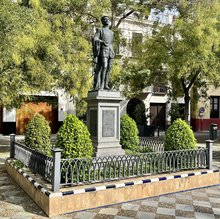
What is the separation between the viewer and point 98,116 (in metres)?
8.09

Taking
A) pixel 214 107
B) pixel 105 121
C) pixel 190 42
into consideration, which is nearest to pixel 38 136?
pixel 105 121

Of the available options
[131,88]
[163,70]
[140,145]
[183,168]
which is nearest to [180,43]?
[163,70]

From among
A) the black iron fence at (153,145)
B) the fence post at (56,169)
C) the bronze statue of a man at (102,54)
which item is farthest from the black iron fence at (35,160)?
the black iron fence at (153,145)

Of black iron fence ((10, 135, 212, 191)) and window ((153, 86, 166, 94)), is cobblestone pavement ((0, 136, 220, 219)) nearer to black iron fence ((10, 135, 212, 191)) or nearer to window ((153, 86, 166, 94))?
black iron fence ((10, 135, 212, 191))

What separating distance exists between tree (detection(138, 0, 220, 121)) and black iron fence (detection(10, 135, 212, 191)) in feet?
27.1

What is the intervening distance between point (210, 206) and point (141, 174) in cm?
174

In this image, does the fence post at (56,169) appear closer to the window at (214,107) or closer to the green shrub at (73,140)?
the green shrub at (73,140)

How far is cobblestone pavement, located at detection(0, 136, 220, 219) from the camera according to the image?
5.82m

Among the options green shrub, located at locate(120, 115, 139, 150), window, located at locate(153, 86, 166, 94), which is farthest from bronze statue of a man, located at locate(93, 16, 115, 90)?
window, located at locate(153, 86, 166, 94)

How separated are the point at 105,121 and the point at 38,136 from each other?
272 cm

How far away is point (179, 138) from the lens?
8.70 meters

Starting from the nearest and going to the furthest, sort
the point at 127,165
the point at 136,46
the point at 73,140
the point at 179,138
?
1. the point at 73,140
2. the point at 127,165
3. the point at 179,138
4. the point at 136,46

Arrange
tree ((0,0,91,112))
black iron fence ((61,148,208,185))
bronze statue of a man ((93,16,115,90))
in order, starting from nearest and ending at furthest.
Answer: black iron fence ((61,148,208,185)) → bronze statue of a man ((93,16,115,90)) → tree ((0,0,91,112))

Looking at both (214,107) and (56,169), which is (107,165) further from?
(214,107)
